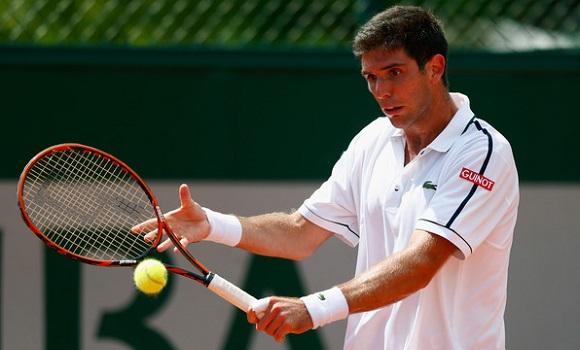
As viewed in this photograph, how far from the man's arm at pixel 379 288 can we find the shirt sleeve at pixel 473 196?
0.07 m

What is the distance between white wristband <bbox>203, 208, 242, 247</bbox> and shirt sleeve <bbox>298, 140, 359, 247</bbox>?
11.1 inches

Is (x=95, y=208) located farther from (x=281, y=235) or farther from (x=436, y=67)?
(x=436, y=67)

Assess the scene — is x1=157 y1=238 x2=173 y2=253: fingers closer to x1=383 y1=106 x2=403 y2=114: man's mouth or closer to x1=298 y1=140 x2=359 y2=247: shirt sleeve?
x1=298 y1=140 x2=359 y2=247: shirt sleeve

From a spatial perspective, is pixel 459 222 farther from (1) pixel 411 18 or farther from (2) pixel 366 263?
(1) pixel 411 18

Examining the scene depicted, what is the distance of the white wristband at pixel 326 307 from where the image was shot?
3.12 metres

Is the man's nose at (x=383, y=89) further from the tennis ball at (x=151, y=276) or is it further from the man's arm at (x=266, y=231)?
the tennis ball at (x=151, y=276)

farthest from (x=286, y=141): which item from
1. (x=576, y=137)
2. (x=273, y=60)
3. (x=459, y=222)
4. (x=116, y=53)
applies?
(x=459, y=222)

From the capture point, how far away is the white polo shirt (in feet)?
10.8

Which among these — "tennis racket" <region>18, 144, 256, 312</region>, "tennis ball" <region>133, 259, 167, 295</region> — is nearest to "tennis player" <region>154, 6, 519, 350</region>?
"tennis racket" <region>18, 144, 256, 312</region>

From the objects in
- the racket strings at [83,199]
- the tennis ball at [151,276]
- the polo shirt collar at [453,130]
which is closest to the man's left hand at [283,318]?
the tennis ball at [151,276]

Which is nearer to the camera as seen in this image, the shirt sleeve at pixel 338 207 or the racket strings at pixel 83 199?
the shirt sleeve at pixel 338 207

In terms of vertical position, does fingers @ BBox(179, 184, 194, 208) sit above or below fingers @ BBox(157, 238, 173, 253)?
above

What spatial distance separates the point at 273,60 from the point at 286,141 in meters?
0.39

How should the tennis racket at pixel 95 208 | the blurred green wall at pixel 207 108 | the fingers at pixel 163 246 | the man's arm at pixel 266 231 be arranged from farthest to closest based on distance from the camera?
the blurred green wall at pixel 207 108
the man's arm at pixel 266 231
the fingers at pixel 163 246
the tennis racket at pixel 95 208
